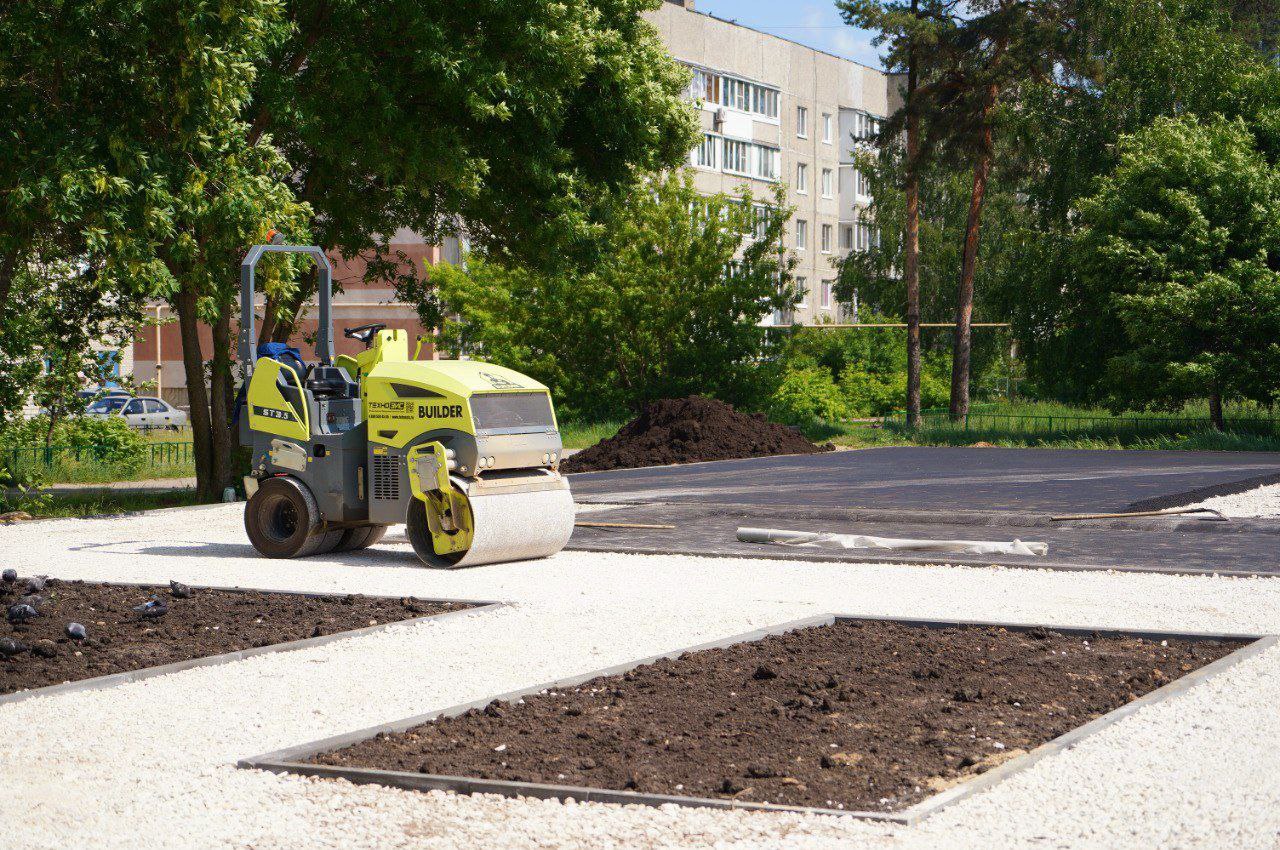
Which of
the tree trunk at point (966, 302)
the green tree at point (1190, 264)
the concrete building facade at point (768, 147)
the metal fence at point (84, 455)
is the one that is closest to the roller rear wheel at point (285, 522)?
the metal fence at point (84, 455)

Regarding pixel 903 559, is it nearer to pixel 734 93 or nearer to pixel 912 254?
pixel 912 254

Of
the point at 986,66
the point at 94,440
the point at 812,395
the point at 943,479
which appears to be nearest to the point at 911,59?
the point at 986,66

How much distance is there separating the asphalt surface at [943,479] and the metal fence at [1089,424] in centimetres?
318

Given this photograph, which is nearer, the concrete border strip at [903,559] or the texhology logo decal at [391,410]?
the concrete border strip at [903,559]

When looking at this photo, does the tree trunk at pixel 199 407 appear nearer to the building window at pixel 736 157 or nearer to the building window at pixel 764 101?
the building window at pixel 736 157

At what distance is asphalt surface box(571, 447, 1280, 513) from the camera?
20.2m

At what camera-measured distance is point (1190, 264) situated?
35.4 metres

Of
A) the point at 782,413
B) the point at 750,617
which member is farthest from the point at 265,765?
the point at 782,413

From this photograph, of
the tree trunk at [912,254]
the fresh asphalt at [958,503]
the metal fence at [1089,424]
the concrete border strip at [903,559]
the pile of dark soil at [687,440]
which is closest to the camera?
the concrete border strip at [903,559]

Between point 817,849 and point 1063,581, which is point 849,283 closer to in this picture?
point 1063,581

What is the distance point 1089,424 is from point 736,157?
3482 centimetres

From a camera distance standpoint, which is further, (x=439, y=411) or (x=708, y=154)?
(x=708, y=154)

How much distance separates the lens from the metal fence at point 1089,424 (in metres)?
35.7

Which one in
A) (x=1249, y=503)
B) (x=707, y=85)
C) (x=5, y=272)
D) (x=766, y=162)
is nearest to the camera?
(x=5, y=272)
